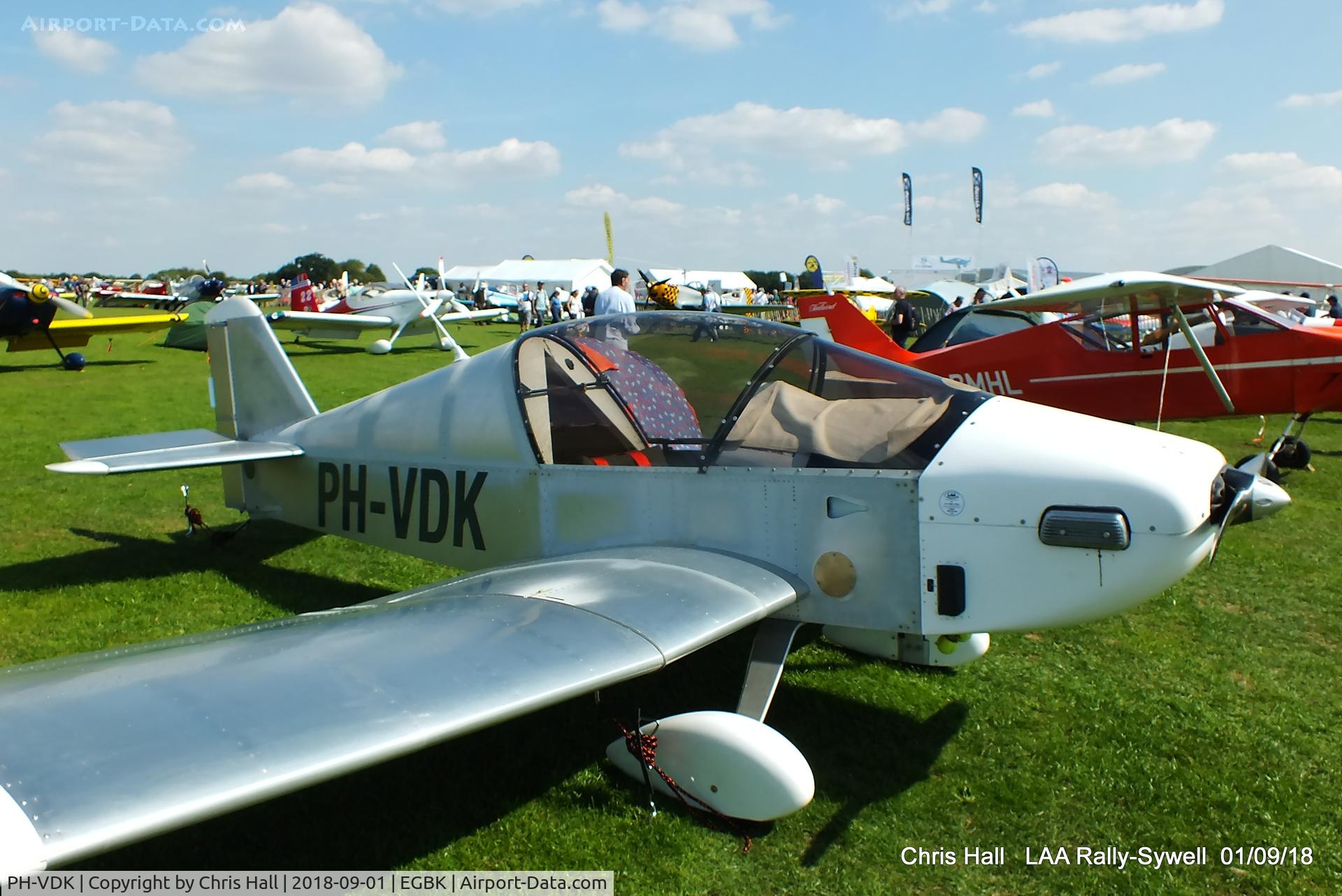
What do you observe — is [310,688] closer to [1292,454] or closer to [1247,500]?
[1247,500]

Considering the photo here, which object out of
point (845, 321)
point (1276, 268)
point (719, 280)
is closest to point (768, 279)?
point (719, 280)

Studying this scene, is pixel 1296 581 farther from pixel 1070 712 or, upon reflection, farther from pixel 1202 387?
pixel 1202 387

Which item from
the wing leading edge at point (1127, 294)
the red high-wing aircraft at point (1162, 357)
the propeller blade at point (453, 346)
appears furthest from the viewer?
the red high-wing aircraft at point (1162, 357)

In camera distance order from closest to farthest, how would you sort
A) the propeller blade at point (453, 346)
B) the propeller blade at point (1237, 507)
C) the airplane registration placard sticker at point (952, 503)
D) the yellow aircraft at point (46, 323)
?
1. the propeller blade at point (1237, 507)
2. the airplane registration placard sticker at point (952, 503)
3. the propeller blade at point (453, 346)
4. the yellow aircraft at point (46, 323)

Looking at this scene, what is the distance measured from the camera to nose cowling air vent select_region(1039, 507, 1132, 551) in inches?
114

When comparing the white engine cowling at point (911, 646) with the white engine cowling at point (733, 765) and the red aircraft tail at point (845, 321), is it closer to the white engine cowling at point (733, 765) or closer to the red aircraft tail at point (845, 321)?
the white engine cowling at point (733, 765)

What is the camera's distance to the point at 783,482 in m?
3.46

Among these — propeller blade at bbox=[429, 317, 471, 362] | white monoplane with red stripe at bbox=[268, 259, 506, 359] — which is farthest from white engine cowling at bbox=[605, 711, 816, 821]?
white monoplane with red stripe at bbox=[268, 259, 506, 359]

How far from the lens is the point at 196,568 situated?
5812 mm

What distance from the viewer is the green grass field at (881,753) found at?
2822 mm

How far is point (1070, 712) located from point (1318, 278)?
123 ft

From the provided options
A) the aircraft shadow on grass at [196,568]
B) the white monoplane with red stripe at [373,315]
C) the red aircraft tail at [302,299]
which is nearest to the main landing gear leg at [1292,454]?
the aircraft shadow on grass at [196,568]

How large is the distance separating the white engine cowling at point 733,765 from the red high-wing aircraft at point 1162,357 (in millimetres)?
7468

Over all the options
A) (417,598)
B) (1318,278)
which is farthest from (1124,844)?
(1318,278)
